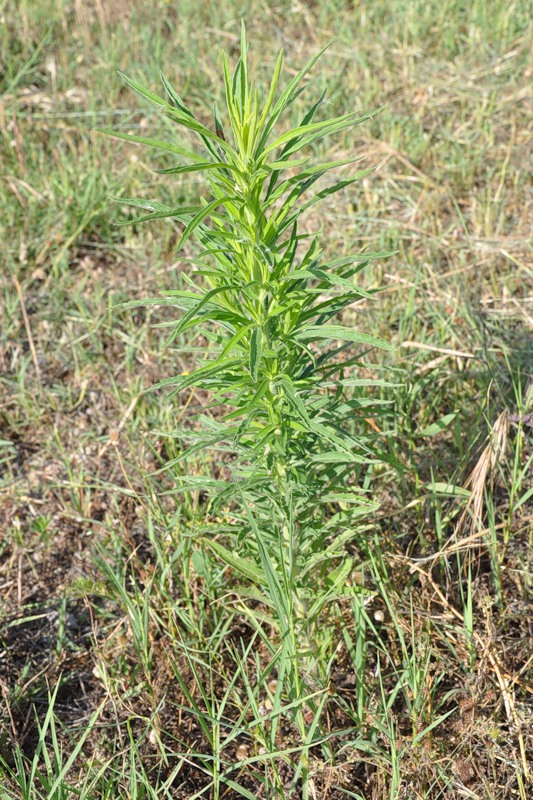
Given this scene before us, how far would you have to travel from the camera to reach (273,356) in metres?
1.75

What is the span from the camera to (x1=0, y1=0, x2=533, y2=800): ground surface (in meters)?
2.05

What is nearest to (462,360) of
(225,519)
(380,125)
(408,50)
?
(225,519)

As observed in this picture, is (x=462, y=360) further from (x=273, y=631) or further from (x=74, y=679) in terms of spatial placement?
(x=74, y=679)

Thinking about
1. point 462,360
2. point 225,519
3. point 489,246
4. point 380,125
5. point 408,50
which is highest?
point 408,50

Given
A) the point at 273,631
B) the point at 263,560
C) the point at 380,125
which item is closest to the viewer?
the point at 263,560

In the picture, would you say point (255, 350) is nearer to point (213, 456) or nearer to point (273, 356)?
point (273, 356)

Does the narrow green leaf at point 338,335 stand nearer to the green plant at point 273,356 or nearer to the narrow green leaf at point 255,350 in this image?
the green plant at point 273,356

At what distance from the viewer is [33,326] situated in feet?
11.3

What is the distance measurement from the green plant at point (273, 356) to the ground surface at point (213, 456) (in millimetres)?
151

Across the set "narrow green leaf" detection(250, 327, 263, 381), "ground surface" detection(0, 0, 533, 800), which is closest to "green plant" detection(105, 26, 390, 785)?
"narrow green leaf" detection(250, 327, 263, 381)

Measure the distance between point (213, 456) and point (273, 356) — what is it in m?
1.12

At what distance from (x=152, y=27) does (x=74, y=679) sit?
4.03 m

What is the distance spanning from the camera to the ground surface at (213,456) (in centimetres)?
205

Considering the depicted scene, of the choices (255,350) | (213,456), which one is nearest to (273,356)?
(255,350)
